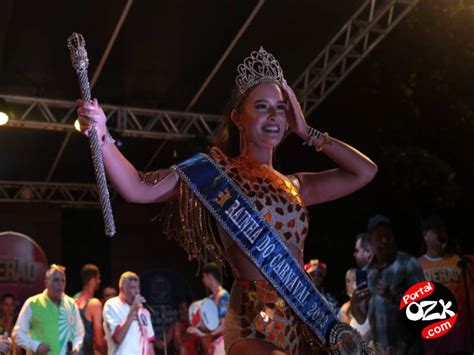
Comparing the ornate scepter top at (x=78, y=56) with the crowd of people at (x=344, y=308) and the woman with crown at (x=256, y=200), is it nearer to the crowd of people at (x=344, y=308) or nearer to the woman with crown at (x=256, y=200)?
the woman with crown at (x=256, y=200)

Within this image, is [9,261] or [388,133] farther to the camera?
[388,133]

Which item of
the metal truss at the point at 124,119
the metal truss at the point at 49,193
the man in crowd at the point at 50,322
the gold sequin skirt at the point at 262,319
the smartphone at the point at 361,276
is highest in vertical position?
the metal truss at the point at 49,193

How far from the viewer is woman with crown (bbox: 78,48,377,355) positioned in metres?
2.57

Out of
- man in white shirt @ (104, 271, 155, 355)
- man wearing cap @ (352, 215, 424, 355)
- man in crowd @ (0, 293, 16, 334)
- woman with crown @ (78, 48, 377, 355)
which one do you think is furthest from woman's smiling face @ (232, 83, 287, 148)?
man in crowd @ (0, 293, 16, 334)

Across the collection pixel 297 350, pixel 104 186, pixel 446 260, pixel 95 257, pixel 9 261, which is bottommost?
pixel 297 350

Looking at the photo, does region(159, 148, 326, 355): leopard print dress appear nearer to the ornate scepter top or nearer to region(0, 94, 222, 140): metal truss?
the ornate scepter top

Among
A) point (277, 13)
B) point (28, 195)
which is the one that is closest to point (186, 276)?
point (28, 195)

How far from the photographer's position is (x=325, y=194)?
9.72ft

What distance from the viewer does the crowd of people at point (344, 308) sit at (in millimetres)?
5922

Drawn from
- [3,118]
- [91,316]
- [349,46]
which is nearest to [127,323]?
[91,316]

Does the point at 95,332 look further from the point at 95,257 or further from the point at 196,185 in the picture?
the point at 196,185

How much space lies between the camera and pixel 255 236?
105 inches

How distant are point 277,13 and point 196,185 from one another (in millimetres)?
5375

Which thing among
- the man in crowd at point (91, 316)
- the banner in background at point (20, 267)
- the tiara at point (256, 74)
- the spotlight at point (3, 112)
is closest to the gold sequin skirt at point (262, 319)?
the tiara at point (256, 74)
